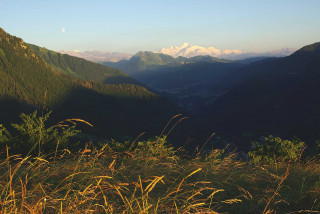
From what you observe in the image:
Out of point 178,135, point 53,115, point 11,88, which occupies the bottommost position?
point 178,135

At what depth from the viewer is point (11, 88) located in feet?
640

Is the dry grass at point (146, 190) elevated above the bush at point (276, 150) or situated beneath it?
elevated above

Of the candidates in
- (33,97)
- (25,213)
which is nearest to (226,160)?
(25,213)

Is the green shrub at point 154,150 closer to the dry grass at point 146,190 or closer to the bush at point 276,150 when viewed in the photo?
the dry grass at point 146,190

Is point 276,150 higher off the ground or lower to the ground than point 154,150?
lower

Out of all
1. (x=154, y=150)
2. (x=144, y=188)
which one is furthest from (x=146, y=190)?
(x=154, y=150)

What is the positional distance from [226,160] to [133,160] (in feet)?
8.09

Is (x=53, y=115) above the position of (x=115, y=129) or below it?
above

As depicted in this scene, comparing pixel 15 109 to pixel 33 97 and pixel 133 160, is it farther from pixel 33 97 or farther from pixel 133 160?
pixel 133 160

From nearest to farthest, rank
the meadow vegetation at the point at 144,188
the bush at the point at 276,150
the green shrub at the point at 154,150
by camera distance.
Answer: the meadow vegetation at the point at 144,188 → the green shrub at the point at 154,150 → the bush at the point at 276,150

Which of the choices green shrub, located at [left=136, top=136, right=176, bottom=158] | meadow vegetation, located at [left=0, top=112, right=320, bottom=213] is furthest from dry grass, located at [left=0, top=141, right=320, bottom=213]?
green shrub, located at [left=136, top=136, right=176, bottom=158]

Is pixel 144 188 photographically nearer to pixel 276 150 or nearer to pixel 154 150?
pixel 154 150

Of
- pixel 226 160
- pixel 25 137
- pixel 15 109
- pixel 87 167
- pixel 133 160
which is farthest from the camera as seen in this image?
pixel 15 109

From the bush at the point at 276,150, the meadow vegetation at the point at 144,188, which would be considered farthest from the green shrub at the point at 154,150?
the bush at the point at 276,150
